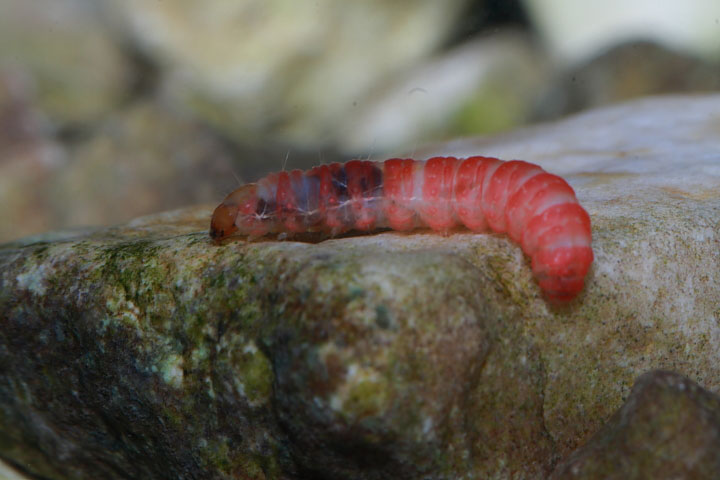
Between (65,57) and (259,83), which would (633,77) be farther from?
(65,57)

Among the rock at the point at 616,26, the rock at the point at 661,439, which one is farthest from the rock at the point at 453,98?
the rock at the point at 661,439

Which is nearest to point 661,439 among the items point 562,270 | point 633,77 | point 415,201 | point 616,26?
point 562,270

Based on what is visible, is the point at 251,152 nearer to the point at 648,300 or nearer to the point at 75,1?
the point at 75,1

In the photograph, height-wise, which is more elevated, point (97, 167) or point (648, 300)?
point (97, 167)

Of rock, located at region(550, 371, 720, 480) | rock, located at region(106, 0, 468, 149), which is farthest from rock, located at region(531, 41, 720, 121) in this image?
rock, located at region(550, 371, 720, 480)

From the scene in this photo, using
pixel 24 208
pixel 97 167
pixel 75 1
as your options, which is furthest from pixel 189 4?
pixel 24 208

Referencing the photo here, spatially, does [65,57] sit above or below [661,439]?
above
